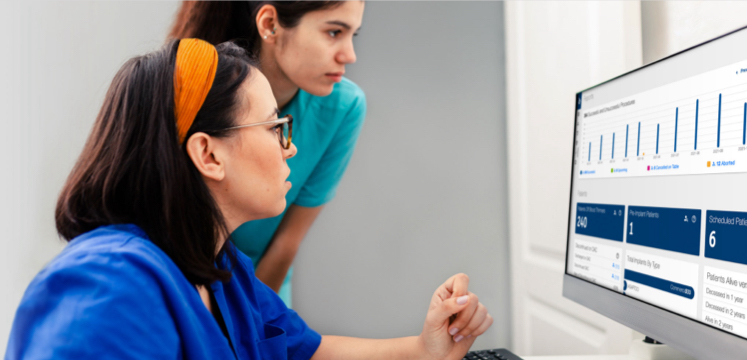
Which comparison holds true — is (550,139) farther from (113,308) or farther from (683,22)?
(113,308)

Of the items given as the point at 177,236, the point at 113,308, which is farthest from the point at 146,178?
the point at 113,308

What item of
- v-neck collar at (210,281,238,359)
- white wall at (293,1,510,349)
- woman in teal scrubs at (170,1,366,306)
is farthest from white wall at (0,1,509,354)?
v-neck collar at (210,281,238,359)

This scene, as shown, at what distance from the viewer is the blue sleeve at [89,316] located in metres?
0.42


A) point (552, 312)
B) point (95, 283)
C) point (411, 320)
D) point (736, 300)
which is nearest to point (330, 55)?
point (95, 283)

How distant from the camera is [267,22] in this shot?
108 centimetres

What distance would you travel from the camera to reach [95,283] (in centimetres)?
44

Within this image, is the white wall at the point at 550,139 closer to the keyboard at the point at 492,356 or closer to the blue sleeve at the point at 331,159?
the keyboard at the point at 492,356

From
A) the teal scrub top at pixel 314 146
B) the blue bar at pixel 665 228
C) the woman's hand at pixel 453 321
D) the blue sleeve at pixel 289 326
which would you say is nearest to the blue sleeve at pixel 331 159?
the teal scrub top at pixel 314 146

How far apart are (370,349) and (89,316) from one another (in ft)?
1.63

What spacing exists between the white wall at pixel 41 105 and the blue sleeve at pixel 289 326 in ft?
3.32

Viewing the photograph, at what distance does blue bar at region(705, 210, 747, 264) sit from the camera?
50cm

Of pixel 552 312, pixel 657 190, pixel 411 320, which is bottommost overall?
pixel 411 320

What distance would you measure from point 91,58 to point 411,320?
1545 mm

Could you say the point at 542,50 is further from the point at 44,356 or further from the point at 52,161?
the point at 52,161
